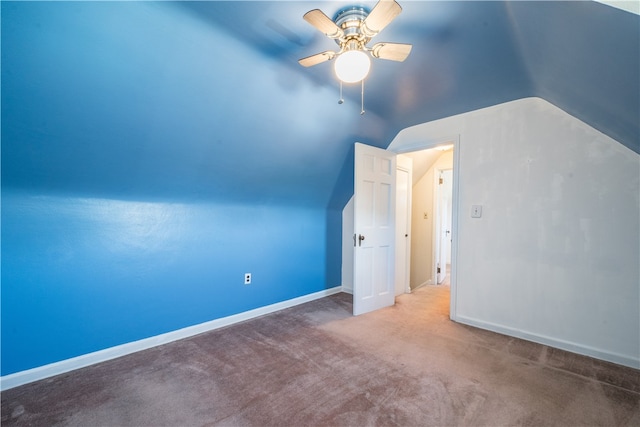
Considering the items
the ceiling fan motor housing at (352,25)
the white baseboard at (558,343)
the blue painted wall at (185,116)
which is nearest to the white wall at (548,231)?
the white baseboard at (558,343)

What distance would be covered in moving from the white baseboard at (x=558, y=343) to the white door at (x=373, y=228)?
0.91 m

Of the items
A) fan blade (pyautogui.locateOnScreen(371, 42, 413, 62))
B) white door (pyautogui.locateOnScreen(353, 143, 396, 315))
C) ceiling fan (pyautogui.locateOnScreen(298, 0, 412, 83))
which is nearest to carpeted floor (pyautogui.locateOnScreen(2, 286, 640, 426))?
white door (pyautogui.locateOnScreen(353, 143, 396, 315))

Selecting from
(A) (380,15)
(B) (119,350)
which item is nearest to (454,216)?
(A) (380,15)

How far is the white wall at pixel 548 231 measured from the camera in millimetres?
2170

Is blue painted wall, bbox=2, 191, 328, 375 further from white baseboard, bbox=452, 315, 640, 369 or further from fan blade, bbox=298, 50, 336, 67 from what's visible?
white baseboard, bbox=452, 315, 640, 369

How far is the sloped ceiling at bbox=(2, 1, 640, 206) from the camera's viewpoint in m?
1.41

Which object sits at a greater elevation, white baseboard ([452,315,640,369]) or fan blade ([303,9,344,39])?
fan blade ([303,9,344,39])

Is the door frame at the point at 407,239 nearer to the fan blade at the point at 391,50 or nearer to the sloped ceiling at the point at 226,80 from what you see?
the sloped ceiling at the point at 226,80

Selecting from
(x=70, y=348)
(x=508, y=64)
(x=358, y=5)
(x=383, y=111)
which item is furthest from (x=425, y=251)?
(x=70, y=348)

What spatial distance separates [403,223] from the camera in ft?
12.9

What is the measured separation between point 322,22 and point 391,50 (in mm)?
471

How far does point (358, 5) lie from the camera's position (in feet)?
5.01

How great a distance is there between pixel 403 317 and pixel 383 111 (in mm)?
2305

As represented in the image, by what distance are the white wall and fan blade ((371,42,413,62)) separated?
5.32 ft
